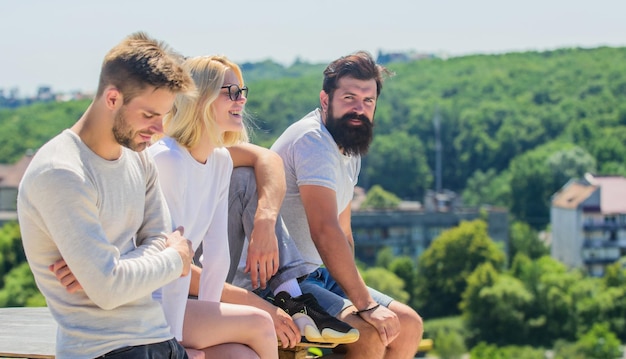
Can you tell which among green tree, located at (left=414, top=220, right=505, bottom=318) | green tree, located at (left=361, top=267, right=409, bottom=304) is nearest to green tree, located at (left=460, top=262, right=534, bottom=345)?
green tree, located at (left=414, top=220, right=505, bottom=318)

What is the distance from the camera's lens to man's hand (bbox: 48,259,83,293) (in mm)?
3107

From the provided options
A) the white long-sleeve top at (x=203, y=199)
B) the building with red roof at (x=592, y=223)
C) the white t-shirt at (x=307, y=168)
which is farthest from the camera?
the building with red roof at (x=592, y=223)

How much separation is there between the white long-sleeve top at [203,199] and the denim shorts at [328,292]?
0.51m

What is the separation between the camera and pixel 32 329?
422 centimetres

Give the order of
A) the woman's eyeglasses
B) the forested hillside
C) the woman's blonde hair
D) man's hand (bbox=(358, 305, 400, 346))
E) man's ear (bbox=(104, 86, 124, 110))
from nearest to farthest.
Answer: man's ear (bbox=(104, 86, 124, 110)) → the woman's blonde hair → the woman's eyeglasses → man's hand (bbox=(358, 305, 400, 346)) → the forested hillside

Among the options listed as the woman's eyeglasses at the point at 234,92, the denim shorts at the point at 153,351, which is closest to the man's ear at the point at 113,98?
the denim shorts at the point at 153,351

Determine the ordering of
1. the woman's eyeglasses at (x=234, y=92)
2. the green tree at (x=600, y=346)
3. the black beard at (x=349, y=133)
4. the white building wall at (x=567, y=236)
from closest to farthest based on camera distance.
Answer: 1. the woman's eyeglasses at (x=234, y=92)
2. the black beard at (x=349, y=133)
3. the green tree at (x=600, y=346)
4. the white building wall at (x=567, y=236)

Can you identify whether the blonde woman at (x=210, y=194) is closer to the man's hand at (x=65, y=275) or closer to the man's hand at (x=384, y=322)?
the man's hand at (x=384, y=322)

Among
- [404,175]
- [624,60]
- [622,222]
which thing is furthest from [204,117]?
[624,60]

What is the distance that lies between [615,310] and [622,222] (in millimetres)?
16234

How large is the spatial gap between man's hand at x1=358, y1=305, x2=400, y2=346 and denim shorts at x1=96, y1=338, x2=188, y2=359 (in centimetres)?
107

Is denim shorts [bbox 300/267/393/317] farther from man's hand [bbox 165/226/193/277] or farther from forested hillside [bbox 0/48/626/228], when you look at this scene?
forested hillside [bbox 0/48/626/228]

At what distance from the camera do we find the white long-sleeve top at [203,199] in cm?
395

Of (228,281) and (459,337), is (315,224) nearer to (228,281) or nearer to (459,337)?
(228,281)
